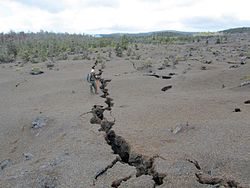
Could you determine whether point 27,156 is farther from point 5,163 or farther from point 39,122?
point 39,122

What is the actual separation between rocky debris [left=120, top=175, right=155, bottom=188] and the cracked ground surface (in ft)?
0.05

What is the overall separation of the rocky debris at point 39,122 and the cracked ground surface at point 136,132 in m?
0.16

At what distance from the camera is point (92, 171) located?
6668mm

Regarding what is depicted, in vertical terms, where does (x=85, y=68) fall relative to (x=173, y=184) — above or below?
below

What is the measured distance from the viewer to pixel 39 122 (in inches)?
404

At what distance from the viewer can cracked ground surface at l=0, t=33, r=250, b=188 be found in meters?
6.35

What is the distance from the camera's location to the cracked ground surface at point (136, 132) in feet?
20.8

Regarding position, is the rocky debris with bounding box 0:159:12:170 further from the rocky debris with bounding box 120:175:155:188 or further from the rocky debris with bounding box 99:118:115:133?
the rocky debris with bounding box 120:175:155:188

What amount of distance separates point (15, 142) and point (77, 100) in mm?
3955

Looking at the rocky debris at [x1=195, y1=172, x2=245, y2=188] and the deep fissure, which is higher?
the rocky debris at [x1=195, y1=172, x2=245, y2=188]

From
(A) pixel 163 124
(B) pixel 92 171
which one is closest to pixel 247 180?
(B) pixel 92 171

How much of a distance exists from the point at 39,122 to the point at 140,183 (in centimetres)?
497

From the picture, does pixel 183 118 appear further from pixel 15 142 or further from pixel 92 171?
pixel 15 142

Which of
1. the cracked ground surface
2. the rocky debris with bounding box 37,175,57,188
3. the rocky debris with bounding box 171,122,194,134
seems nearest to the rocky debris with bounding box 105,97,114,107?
the cracked ground surface
